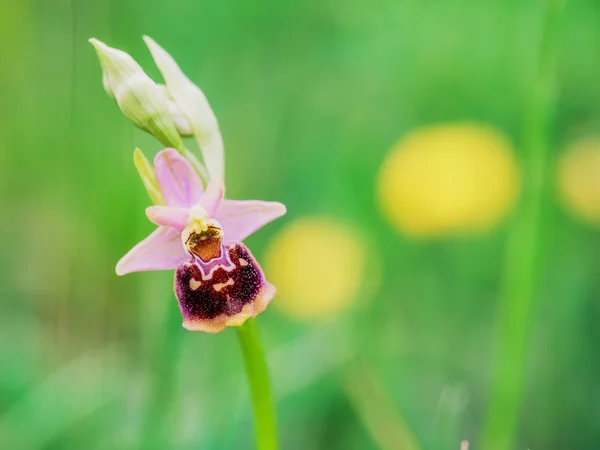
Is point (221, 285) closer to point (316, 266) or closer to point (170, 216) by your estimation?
point (170, 216)

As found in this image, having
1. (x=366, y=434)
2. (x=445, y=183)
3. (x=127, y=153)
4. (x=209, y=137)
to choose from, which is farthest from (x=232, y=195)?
(x=209, y=137)

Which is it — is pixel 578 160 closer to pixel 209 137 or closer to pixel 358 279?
pixel 358 279

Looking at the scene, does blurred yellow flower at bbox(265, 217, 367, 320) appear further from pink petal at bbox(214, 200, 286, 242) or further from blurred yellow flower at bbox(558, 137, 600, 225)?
pink petal at bbox(214, 200, 286, 242)

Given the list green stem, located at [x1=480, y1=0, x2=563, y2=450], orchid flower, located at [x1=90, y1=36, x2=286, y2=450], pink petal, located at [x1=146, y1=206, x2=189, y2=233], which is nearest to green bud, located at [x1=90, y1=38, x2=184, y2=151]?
orchid flower, located at [x1=90, y1=36, x2=286, y2=450]

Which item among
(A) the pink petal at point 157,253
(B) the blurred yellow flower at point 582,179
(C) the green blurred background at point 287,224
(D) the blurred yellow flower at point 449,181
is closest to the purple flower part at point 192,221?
(A) the pink petal at point 157,253

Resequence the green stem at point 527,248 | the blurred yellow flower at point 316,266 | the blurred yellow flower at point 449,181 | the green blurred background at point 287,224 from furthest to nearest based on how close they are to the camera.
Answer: the blurred yellow flower at point 449,181 → the blurred yellow flower at point 316,266 → the green blurred background at point 287,224 → the green stem at point 527,248

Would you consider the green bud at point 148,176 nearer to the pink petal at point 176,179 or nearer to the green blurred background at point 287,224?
the pink petal at point 176,179
